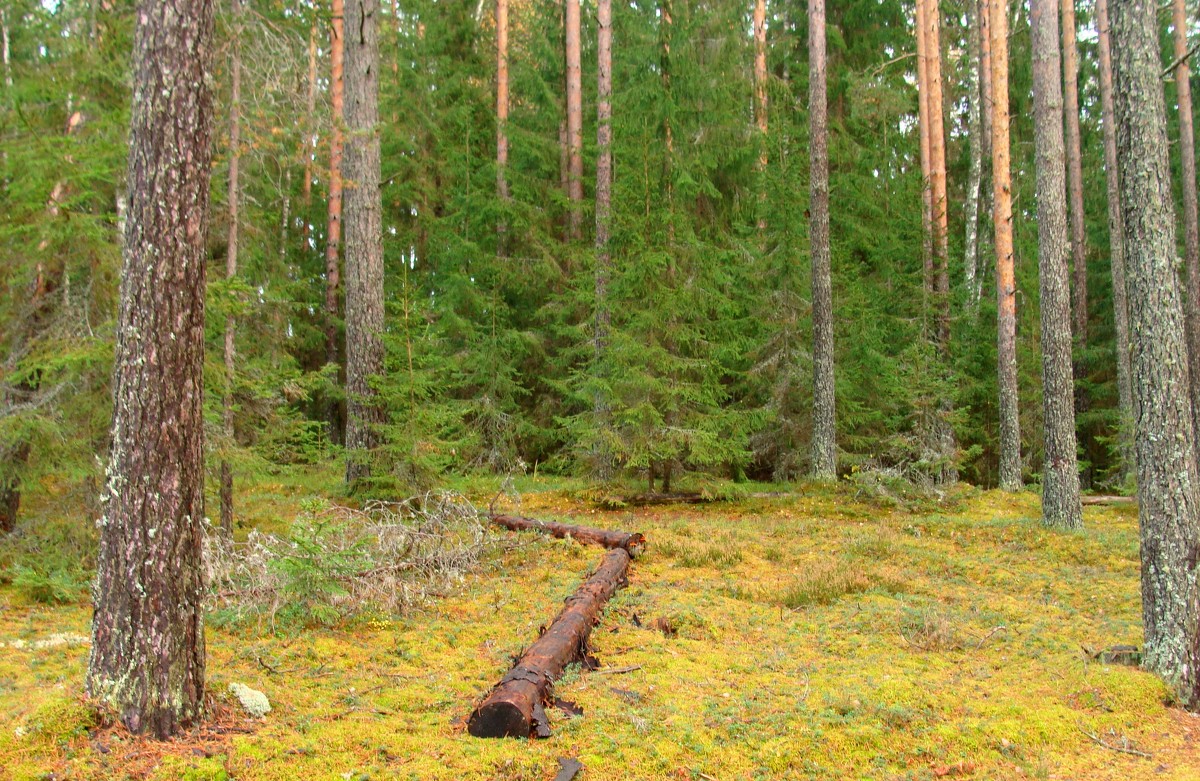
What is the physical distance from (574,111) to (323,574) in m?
16.3

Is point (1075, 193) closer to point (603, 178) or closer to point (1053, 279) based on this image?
point (1053, 279)

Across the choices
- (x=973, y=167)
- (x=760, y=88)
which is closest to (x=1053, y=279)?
(x=760, y=88)

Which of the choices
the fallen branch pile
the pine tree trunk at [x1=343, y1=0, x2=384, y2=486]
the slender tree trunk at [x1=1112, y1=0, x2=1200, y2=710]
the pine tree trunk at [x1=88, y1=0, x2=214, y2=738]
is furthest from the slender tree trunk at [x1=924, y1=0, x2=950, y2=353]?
the pine tree trunk at [x1=88, y1=0, x2=214, y2=738]

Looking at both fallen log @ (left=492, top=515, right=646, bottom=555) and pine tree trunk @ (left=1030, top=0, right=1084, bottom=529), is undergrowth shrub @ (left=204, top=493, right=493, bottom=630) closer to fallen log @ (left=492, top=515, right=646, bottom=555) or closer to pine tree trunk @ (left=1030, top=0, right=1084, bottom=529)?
fallen log @ (left=492, top=515, right=646, bottom=555)

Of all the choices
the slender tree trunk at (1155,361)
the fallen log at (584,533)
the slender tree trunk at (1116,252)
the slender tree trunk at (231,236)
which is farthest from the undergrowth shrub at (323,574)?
the slender tree trunk at (1116,252)

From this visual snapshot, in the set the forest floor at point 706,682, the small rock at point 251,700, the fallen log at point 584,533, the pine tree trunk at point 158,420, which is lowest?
the forest floor at point 706,682

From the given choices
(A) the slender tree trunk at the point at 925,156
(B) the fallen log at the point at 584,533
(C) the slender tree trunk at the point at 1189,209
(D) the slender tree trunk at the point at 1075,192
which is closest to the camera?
(B) the fallen log at the point at 584,533

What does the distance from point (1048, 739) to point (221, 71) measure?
35.2 ft

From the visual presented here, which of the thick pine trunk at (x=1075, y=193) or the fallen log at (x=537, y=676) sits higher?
the thick pine trunk at (x=1075, y=193)

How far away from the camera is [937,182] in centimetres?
2020

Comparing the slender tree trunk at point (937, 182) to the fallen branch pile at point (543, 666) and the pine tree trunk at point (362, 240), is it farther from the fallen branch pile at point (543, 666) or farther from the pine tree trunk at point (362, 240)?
the fallen branch pile at point (543, 666)

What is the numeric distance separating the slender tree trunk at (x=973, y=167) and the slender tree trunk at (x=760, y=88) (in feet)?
17.4

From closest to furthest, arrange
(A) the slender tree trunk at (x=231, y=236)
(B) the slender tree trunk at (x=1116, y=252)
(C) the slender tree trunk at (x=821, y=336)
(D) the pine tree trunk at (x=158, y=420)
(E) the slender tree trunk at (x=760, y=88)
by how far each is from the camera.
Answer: (D) the pine tree trunk at (x=158, y=420), (A) the slender tree trunk at (x=231, y=236), (C) the slender tree trunk at (x=821, y=336), (B) the slender tree trunk at (x=1116, y=252), (E) the slender tree trunk at (x=760, y=88)

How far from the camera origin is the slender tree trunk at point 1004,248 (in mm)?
15602
